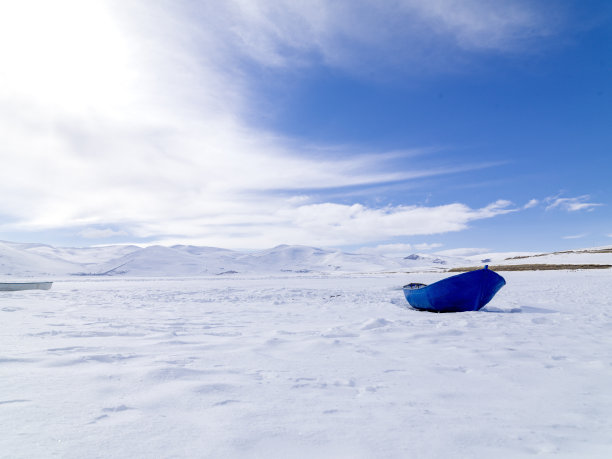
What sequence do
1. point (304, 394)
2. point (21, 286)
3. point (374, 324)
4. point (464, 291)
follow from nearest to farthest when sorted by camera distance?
point (304, 394), point (374, 324), point (464, 291), point (21, 286)

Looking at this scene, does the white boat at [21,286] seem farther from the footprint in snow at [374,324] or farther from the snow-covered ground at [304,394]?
the footprint in snow at [374,324]

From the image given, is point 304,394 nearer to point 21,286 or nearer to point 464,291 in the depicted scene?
point 464,291

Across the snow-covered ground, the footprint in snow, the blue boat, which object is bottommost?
the snow-covered ground

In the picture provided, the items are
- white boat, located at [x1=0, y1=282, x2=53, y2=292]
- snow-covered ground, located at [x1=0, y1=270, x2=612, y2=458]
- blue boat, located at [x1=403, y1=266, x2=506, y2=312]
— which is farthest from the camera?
white boat, located at [x1=0, y1=282, x2=53, y2=292]

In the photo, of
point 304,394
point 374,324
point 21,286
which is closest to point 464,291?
point 374,324

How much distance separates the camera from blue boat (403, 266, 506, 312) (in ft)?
41.1

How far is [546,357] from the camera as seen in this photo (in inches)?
229

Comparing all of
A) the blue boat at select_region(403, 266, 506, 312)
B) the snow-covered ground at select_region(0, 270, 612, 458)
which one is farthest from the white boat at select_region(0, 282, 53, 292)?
the blue boat at select_region(403, 266, 506, 312)

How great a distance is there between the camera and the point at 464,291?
12547mm

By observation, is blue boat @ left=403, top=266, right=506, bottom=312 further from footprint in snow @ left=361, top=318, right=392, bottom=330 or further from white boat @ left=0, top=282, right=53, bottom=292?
white boat @ left=0, top=282, right=53, bottom=292

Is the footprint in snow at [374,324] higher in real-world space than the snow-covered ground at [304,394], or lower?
higher

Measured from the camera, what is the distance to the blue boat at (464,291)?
12523 mm

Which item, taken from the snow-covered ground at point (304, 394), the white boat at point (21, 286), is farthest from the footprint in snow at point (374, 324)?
the white boat at point (21, 286)

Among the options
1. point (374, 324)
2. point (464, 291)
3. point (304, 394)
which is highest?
point (464, 291)
